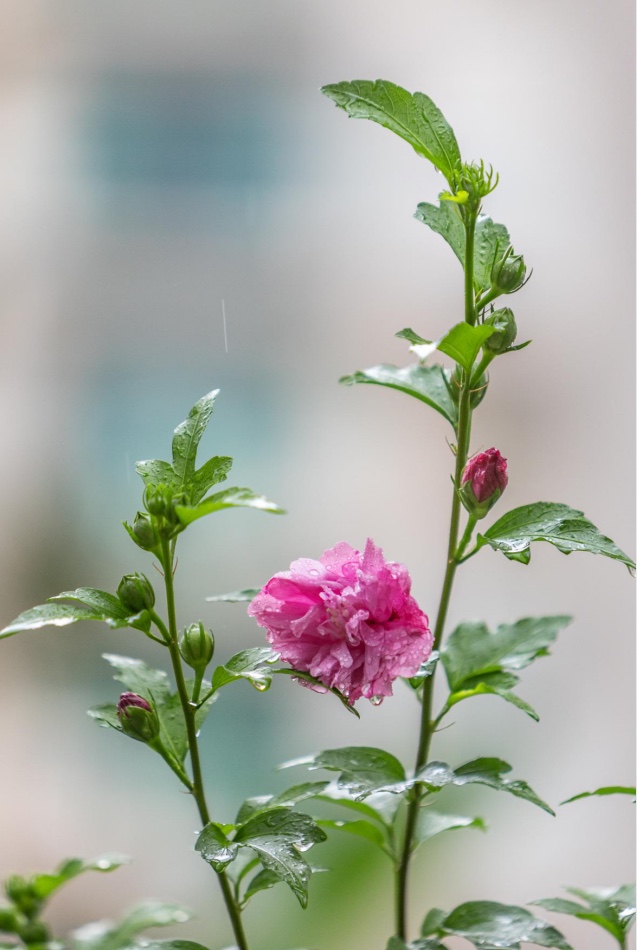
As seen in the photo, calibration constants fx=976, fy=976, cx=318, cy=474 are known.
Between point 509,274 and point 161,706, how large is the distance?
1.14 ft

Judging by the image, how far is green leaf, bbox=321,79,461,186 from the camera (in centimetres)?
56

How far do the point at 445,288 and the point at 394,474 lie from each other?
0.95 feet

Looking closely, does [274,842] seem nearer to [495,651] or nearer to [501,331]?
[495,651]

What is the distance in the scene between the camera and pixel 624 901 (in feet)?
2.19

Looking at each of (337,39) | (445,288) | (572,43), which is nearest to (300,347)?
(445,288)

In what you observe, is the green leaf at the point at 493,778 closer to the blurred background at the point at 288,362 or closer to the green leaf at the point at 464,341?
the green leaf at the point at 464,341

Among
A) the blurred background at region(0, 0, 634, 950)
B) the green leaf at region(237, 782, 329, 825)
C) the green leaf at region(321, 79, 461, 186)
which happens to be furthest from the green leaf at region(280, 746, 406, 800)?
the blurred background at region(0, 0, 634, 950)

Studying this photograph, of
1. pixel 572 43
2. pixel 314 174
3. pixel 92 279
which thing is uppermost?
pixel 572 43

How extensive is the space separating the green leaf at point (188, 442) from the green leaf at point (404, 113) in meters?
0.18

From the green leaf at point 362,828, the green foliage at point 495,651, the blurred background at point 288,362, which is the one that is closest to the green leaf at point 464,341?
the green foliage at point 495,651

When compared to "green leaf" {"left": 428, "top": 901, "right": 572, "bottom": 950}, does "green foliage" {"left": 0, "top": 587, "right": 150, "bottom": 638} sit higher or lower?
higher

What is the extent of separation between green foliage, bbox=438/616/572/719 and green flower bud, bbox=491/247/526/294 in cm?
23

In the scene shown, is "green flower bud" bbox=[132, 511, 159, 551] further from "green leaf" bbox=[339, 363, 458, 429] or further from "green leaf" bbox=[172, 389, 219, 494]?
"green leaf" bbox=[339, 363, 458, 429]

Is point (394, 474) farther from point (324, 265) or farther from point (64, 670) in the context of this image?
point (64, 670)
